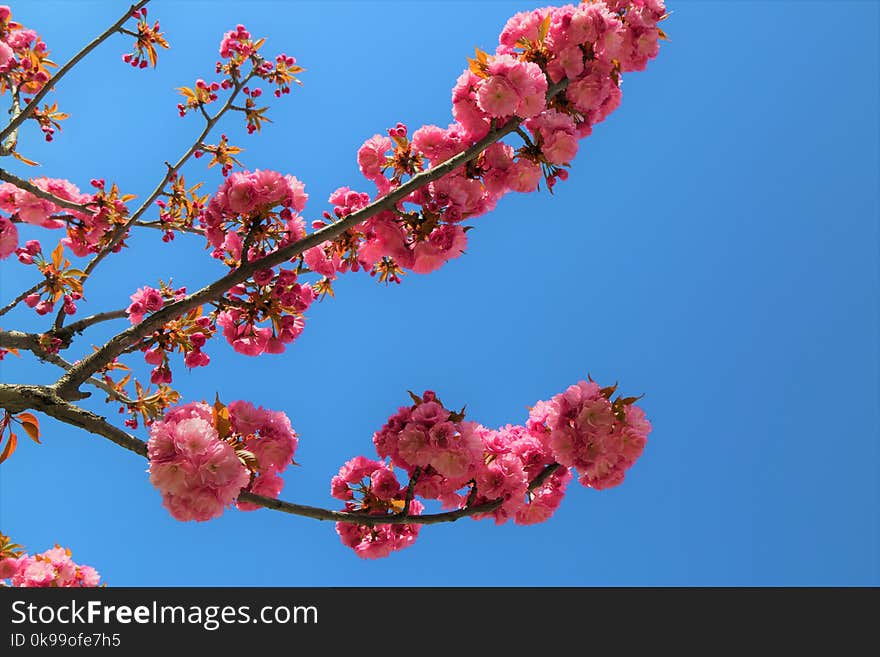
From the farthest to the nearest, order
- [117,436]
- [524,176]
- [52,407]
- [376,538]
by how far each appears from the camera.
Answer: [524,176], [376,538], [52,407], [117,436]

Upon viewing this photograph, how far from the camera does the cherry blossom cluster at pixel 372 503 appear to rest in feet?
9.09

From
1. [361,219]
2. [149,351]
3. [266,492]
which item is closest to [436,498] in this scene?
[266,492]

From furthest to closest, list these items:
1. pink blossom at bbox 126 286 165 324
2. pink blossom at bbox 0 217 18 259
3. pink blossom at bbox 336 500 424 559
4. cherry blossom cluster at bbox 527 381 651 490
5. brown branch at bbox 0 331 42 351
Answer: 1. pink blossom at bbox 0 217 18 259
2. pink blossom at bbox 126 286 165 324
3. brown branch at bbox 0 331 42 351
4. pink blossom at bbox 336 500 424 559
5. cherry blossom cluster at bbox 527 381 651 490

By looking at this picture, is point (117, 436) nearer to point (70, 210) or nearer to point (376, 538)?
point (376, 538)

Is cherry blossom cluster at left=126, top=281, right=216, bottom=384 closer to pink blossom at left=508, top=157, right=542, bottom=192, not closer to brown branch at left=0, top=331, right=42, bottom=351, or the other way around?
brown branch at left=0, top=331, right=42, bottom=351

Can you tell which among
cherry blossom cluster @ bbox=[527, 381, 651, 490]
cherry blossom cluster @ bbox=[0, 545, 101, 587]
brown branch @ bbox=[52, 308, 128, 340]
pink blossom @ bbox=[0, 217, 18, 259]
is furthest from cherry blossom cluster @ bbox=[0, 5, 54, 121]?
cherry blossom cluster @ bbox=[527, 381, 651, 490]

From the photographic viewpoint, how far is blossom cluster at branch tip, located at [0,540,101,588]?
4188 millimetres

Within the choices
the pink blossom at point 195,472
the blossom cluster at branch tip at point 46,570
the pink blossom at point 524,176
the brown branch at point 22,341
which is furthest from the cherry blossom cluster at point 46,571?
the pink blossom at point 524,176

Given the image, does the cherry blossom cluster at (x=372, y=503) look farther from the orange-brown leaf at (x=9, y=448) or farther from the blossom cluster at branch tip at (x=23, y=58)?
the blossom cluster at branch tip at (x=23, y=58)

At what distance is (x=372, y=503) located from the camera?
9.11 feet

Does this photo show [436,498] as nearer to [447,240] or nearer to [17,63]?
[447,240]

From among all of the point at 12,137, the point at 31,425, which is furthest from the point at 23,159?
the point at 31,425

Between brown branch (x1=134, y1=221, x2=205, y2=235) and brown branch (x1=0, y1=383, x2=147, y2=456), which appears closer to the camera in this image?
brown branch (x1=0, y1=383, x2=147, y2=456)

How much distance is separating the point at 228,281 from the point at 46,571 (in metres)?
3.30
